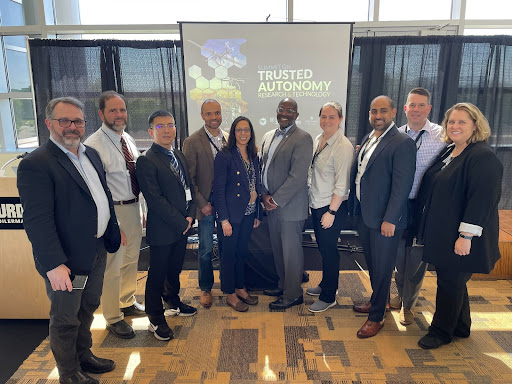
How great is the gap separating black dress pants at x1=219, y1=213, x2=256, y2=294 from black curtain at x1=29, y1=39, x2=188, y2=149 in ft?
7.08

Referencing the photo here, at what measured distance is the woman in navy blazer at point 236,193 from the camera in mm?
2412

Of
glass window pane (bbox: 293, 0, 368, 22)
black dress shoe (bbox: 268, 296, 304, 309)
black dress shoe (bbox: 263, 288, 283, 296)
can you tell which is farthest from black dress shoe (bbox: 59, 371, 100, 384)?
glass window pane (bbox: 293, 0, 368, 22)

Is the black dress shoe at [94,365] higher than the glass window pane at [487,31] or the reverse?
the reverse

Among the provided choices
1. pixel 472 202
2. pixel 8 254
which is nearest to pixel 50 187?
pixel 8 254

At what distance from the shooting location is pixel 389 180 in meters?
2.15

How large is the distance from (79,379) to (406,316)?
7.30 ft

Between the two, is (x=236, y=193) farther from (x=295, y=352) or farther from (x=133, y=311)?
(x=133, y=311)

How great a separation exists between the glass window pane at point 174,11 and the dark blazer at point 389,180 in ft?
10.1

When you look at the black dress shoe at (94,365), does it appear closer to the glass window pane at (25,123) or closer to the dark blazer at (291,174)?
the dark blazer at (291,174)

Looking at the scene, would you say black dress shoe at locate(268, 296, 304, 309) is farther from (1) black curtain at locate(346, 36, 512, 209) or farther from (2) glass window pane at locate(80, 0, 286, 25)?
(2) glass window pane at locate(80, 0, 286, 25)

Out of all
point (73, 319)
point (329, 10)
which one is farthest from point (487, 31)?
point (73, 319)

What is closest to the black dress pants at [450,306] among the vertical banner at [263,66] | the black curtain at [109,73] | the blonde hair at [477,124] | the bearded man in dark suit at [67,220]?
the blonde hair at [477,124]

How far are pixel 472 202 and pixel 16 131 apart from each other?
5485 mm

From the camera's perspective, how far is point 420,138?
2363mm
